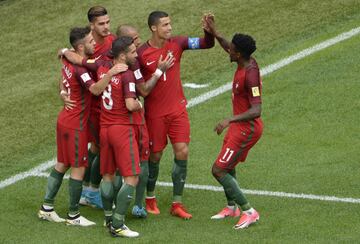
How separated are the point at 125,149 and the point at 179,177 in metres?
1.13

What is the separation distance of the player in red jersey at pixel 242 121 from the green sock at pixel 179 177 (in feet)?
2.01

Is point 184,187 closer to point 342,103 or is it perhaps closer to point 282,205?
point 282,205

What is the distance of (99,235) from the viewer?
11.5 metres

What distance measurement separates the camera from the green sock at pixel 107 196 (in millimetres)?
11672

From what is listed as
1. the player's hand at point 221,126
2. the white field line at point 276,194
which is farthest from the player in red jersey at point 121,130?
the white field line at point 276,194

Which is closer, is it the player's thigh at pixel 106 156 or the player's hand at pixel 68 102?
the player's thigh at pixel 106 156

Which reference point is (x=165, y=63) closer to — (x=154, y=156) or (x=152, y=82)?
(x=152, y=82)

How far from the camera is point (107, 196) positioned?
38.3 feet

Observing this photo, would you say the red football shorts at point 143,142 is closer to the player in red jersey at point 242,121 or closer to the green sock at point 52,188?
the player in red jersey at point 242,121

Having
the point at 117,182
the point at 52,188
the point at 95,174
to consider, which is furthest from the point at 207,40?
the point at 52,188

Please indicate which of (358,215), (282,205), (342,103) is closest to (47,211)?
(282,205)

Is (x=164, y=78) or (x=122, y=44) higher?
(x=122, y=44)

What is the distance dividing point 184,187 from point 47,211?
1.92 meters

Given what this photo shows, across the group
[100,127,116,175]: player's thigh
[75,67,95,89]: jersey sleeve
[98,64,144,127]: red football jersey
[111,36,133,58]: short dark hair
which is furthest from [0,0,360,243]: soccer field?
[111,36,133,58]: short dark hair
